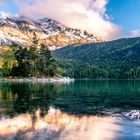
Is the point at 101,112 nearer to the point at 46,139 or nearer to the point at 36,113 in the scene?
the point at 36,113

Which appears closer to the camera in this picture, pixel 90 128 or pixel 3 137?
pixel 3 137

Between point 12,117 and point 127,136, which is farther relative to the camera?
point 12,117

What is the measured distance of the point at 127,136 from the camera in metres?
37.6

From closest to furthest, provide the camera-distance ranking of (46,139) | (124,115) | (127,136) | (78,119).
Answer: (46,139)
(127,136)
(78,119)
(124,115)

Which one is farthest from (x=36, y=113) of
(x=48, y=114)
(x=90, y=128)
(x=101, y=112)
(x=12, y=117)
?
(x=90, y=128)

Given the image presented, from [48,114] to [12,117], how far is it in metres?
7.30

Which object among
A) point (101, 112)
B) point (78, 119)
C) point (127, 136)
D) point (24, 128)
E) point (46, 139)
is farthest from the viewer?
point (101, 112)

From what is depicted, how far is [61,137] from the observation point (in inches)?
1421

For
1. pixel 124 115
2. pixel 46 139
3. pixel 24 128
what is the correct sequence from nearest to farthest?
pixel 46 139
pixel 24 128
pixel 124 115

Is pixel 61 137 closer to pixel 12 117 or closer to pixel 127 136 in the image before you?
pixel 127 136

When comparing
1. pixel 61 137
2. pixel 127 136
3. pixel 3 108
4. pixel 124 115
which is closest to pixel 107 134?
pixel 127 136

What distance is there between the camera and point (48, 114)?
5575 cm

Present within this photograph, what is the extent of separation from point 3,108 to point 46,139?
28716 mm

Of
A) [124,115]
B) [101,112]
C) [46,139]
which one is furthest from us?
[101,112]
